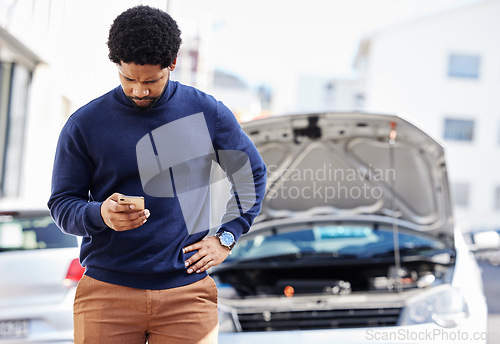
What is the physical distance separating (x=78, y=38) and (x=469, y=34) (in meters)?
20.9

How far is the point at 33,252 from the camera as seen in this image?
4.35m

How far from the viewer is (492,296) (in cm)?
904

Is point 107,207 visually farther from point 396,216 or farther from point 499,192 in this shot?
point 499,192

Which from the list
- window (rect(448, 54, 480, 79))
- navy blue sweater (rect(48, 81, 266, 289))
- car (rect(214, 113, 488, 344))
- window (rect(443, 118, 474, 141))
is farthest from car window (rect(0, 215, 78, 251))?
window (rect(448, 54, 480, 79))

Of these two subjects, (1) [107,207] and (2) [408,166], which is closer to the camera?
(1) [107,207]

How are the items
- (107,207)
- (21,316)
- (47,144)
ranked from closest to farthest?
1. (107,207)
2. (21,316)
3. (47,144)

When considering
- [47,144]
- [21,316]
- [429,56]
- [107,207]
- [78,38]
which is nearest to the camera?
[107,207]

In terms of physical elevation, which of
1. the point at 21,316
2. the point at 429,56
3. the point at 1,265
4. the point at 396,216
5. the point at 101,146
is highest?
the point at 429,56

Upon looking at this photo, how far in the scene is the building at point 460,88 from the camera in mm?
25656

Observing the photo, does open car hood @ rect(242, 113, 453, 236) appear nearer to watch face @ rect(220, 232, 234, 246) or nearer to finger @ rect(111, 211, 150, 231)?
watch face @ rect(220, 232, 234, 246)

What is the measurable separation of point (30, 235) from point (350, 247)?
7.78 ft

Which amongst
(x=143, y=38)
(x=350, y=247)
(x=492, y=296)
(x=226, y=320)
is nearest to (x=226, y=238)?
(x=143, y=38)

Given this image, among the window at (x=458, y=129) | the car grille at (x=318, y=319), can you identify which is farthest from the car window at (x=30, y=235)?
the window at (x=458, y=129)

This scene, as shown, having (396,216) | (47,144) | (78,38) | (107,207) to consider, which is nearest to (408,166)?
(396,216)
